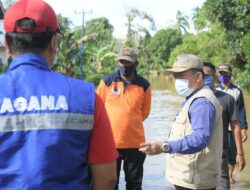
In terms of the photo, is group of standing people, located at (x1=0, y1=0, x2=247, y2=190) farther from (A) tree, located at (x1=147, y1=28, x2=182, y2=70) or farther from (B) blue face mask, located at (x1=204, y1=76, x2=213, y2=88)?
(A) tree, located at (x1=147, y1=28, x2=182, y2=70)

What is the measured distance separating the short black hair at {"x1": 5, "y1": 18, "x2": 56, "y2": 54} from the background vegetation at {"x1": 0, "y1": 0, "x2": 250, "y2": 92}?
51.7 feet

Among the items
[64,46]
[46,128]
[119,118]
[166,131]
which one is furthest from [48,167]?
[64,46]

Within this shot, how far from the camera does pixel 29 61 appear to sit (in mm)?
2199

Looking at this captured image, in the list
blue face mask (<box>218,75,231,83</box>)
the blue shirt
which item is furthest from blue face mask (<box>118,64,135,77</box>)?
the blue shirt

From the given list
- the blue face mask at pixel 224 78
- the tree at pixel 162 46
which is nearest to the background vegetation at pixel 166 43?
the tree at pixel 162 46

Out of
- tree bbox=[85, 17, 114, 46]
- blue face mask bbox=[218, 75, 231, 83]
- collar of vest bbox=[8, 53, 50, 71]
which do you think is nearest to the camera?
collar of vest bbox=[8, 53, 50, 71]

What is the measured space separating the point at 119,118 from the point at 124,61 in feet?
2.13

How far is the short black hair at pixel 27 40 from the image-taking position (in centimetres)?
218

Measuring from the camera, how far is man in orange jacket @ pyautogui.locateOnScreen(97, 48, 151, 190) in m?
5.86

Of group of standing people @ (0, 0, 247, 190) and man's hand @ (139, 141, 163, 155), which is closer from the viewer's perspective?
group of standing people @ (0, 0, 247, 190)

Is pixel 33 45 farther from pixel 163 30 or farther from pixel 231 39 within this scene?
pixel 163 30

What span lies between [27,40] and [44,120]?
35 centimetres

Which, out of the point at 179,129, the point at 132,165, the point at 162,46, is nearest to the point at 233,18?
the point at 132,165

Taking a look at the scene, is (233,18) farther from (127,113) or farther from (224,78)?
(127,113)
